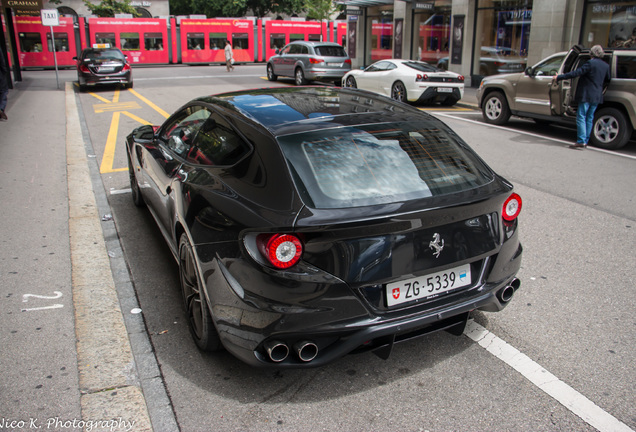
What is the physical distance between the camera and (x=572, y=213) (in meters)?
6.20

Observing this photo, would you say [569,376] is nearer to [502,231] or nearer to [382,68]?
[502,231]

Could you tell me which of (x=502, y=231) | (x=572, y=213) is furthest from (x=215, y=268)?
(x=572, y=213)

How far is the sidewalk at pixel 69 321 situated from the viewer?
287cm

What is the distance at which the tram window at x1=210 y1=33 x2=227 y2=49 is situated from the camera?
39250mm

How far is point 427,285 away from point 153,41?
1539 inches

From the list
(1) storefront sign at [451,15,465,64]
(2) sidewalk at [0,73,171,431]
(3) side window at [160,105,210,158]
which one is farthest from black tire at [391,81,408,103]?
(3) side window at [160,105,210,158]

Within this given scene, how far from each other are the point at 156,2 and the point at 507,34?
149 feet

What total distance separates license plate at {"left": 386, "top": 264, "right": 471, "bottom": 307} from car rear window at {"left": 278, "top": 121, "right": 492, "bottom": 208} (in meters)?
0.44

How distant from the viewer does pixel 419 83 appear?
15383 millimetres

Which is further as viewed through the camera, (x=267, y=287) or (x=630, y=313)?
(x=630, y=313)

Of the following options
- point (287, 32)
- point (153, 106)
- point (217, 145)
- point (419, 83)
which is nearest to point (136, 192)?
point (217, 145)

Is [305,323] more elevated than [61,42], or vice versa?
[61,42]

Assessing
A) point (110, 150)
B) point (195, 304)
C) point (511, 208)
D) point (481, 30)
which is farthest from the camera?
point (481, 30)

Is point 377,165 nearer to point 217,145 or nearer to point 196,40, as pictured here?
point 217,145
